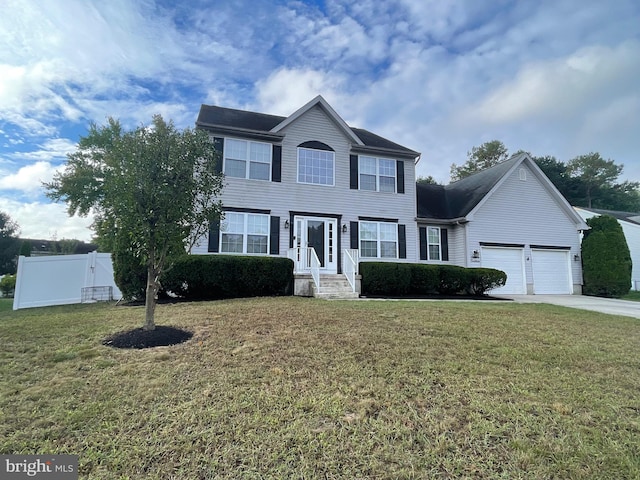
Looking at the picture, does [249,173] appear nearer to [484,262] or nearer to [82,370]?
[82,370]

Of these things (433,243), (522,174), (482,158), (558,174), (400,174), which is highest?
(482,158)

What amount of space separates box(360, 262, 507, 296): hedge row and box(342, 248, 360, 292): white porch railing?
0.45m

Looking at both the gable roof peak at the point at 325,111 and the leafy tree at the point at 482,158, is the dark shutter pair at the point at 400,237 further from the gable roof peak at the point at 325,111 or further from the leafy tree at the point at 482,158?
the leafy tree at the point at 482,158

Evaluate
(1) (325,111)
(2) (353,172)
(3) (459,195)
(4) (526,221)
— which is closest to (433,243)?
(3) (459,195)

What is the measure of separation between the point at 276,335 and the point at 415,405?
8.63 ft

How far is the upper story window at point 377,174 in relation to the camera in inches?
577

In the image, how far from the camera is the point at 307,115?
14062 mm

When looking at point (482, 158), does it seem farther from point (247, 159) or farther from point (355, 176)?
point (247, 159)

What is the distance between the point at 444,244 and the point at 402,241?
251cm

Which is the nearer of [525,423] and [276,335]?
[525,423]

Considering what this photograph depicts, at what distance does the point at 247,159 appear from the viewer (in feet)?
43.2

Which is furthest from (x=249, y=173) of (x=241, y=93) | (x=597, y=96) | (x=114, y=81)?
(x=597, y=96)

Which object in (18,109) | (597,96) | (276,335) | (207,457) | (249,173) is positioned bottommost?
(207,457)

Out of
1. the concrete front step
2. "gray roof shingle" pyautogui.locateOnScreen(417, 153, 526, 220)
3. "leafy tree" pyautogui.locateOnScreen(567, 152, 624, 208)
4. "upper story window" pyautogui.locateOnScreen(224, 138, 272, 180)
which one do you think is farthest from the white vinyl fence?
"leafy tree" pyautogui.locateOnScreen(567, 152, 624, 208)
